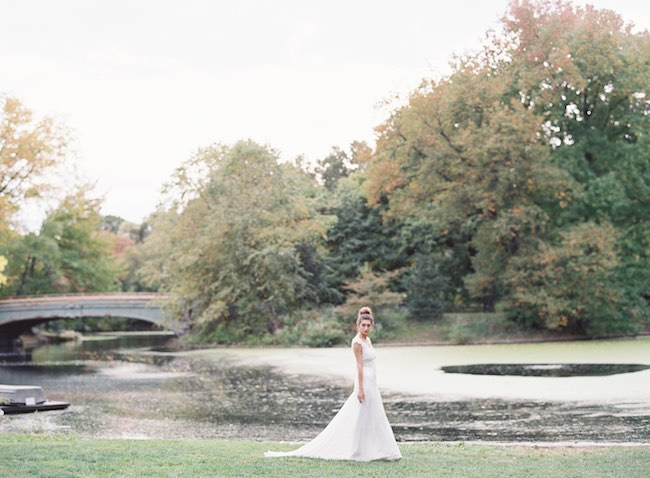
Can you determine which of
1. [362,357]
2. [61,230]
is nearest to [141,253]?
[61,230]

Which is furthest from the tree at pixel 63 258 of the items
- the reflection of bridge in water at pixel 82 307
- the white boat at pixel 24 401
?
the white boat at pixel 24 401

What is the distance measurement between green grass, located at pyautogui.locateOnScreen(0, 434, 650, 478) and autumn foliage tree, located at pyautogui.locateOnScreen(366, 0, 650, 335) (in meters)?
26.6

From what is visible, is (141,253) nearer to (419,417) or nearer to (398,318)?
(398,318)

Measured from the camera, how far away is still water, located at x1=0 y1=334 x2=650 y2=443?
47.9 feet

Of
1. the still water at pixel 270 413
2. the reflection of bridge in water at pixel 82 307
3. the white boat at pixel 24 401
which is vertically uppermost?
the reflection of bridge in water at pixel 82 307

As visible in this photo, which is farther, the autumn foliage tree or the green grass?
the autumn foliage tree

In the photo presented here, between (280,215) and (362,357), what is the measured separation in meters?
33.4

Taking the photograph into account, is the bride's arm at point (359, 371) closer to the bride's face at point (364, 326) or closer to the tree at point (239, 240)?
Answer: the bride's face at point (364, 326)

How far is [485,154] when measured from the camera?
37594 mm

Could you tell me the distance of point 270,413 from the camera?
18.4 meters

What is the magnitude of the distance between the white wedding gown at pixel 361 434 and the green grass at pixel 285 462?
25 cm

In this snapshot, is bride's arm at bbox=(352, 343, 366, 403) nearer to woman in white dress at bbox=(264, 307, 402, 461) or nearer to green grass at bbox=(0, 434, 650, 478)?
woman in white dress at bbox=(264, 307, 402, 461)

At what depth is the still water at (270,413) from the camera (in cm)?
1460

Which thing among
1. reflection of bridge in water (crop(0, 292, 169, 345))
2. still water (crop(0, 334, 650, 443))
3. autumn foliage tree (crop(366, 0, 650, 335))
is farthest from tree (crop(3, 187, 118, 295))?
still water (crop(0, 334, 650, 443))
